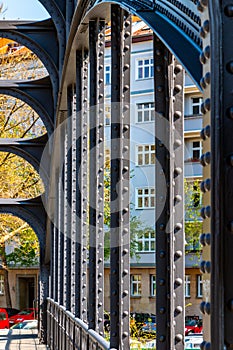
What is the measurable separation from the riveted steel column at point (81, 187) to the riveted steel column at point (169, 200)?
20.8 ft

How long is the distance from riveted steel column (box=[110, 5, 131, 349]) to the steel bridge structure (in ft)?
0.03

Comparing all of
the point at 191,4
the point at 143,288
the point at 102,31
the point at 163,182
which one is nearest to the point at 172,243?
the point at 163,182

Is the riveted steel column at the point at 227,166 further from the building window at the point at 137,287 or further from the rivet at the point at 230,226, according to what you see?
the building window at the point at 137,287

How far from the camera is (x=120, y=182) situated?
718 cm

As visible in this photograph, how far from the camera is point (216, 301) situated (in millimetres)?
2289

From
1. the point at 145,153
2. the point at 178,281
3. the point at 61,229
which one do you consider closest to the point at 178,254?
the point at 178,281

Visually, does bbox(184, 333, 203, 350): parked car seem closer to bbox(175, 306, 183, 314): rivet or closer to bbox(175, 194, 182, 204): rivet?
bbox(175, 306, 183, 314): rivet

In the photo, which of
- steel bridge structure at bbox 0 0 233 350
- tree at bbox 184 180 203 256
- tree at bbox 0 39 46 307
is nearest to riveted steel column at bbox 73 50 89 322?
steel bridge structure at bbox 0 0 233 350

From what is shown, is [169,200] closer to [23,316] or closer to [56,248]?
[56,248]

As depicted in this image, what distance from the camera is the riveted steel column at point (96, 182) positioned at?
29.6 feet

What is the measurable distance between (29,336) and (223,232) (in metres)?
18.1

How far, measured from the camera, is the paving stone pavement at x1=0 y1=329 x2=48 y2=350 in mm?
17156

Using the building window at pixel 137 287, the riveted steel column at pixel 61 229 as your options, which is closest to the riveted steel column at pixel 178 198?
the riveted steel column at pixel 61 229

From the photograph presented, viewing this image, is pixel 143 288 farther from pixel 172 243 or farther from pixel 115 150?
pixel 172 243
